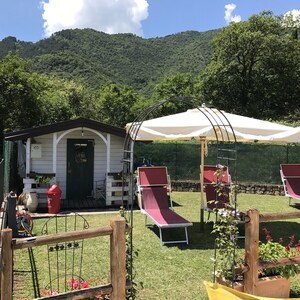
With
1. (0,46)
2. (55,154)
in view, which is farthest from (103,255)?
(0,46)

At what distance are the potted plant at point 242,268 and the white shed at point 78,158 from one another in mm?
7394

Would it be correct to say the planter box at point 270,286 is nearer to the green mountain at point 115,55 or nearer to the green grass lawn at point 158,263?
the green grass lawn at point 158,263

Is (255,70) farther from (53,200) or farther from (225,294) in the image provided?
(225,294)

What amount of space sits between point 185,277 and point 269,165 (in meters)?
10.9

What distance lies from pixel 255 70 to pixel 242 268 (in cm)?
4466

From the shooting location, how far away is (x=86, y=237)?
10.9 ft

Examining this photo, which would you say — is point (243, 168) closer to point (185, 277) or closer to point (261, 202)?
point (261, 202)

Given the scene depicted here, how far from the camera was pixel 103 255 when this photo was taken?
20.9 ft

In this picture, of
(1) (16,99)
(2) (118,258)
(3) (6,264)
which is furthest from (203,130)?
(1) (16,99)

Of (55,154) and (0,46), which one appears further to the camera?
(0,46)

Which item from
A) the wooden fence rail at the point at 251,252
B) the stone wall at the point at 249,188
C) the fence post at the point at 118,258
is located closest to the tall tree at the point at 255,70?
the stone wall at the point at 249,188

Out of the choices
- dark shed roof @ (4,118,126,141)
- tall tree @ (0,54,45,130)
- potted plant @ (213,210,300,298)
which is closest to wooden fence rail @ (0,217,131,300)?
potted plant @ (213,210,300,298)

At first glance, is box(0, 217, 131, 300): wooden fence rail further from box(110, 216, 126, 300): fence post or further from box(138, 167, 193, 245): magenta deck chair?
box(138, 167, 193, 245): magenta deck chair

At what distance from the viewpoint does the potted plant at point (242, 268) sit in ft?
13.7
